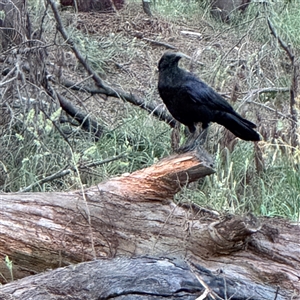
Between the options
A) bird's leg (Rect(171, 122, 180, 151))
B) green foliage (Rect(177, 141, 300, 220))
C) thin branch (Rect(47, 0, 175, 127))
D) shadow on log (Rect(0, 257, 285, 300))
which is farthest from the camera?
thin branch (Rect(47, 0, 175, 127))

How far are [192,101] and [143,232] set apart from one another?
3.47 ft

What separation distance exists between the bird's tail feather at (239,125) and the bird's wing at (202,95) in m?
0.05

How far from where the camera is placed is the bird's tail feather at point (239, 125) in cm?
421

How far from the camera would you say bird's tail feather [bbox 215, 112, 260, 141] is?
4.21m

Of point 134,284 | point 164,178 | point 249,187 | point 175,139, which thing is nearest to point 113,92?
point 175,139

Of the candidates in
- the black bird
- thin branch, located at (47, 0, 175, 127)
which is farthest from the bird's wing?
thin branch, located at (47, 0, 175, 127)

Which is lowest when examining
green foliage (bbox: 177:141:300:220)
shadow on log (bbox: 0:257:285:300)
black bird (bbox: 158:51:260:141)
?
green foliage (bbox: 177:141:300:220)

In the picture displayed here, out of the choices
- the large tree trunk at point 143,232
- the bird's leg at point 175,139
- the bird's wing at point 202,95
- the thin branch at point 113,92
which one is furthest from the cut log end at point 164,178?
the thin branch at point 113,92

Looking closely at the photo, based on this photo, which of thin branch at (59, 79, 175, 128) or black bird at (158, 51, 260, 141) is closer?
black bird at (158, 51, 260, 141)

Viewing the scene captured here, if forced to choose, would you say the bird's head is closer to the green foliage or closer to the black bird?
the black bird

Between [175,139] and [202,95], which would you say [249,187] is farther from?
[202,95]

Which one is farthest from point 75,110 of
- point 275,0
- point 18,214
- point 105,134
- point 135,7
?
point 135,7

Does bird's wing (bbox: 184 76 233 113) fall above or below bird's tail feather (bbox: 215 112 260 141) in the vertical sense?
above

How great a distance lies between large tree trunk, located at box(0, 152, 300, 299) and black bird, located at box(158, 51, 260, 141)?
79 centimetres
